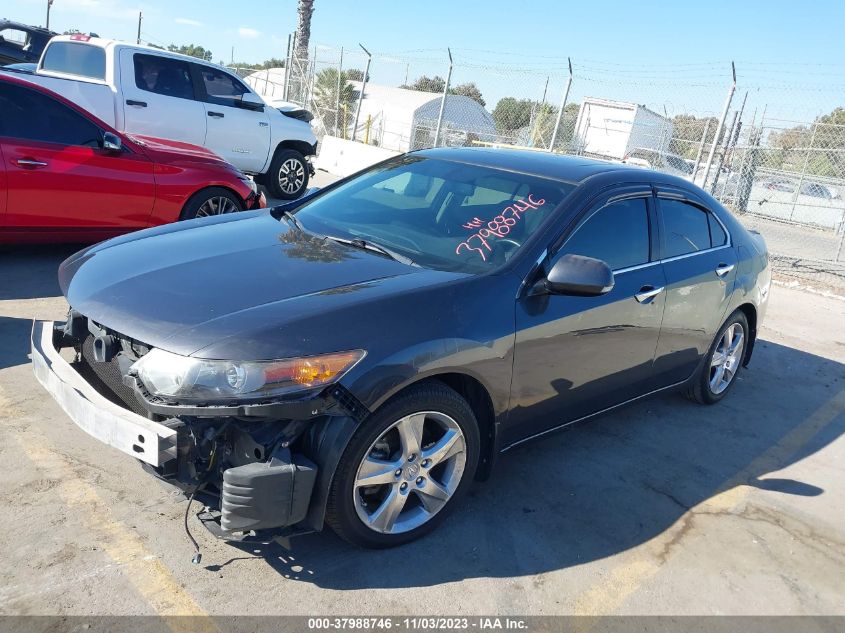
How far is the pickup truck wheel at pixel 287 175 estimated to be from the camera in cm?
1097

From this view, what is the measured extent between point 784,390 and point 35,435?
17.8ft

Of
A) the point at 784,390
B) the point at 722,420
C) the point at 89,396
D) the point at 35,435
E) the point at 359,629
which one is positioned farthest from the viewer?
the point at 784,390

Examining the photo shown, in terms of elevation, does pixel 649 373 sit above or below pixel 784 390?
above

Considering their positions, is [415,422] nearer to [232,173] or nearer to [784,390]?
[784,390]

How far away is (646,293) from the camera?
4070 mm

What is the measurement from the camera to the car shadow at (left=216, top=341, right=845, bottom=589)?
306cm

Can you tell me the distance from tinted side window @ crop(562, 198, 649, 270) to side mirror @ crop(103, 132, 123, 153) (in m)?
4.40

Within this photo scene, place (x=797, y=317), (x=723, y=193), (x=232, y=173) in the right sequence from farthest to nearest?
(x=723, y=193)
(x=797, y=317)
(x=232, y=173)

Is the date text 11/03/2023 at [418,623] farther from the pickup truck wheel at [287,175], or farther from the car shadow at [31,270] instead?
the pickup truck wheel at [287,175]

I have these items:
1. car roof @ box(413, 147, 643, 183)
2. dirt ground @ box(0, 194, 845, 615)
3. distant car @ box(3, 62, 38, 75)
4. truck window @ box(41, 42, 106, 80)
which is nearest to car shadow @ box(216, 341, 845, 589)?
dirt ground @ box(0, 194, 845, 615)

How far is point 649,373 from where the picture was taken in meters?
4.36

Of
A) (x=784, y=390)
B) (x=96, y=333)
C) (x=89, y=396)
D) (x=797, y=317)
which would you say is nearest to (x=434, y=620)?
(x=89, y=396)

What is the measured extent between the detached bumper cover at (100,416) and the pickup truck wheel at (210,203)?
12.3 ft

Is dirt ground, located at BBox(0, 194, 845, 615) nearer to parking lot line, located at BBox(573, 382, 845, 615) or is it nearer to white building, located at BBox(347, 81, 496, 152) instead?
parking lot line, located at BBox(573, 382, 845, 615)
